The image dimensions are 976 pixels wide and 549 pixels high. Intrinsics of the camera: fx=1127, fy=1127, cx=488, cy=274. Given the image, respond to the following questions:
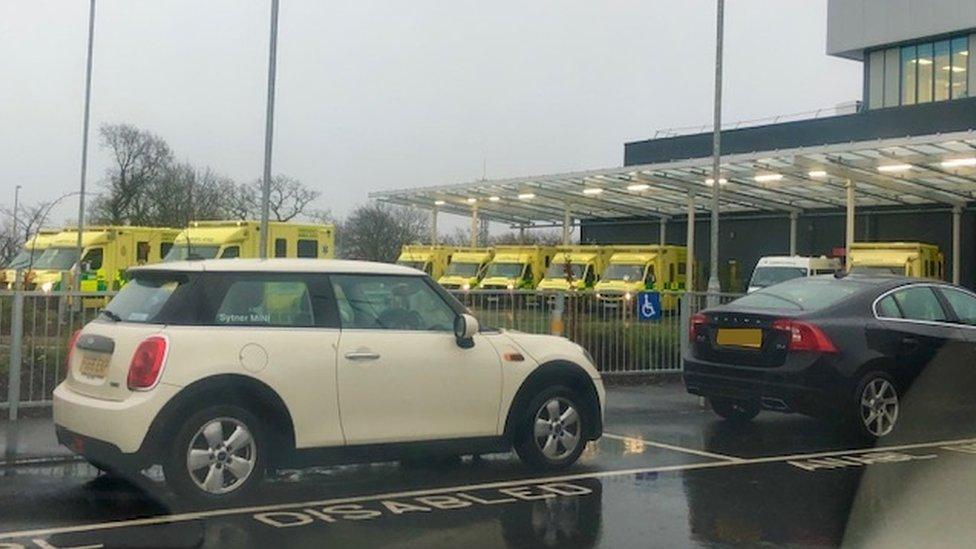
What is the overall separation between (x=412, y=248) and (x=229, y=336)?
3445 cm

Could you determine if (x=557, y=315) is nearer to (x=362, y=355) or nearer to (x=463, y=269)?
(x=362, y=355)

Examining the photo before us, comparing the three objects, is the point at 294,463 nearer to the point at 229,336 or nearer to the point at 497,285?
the point at 229,336

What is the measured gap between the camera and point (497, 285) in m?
36.3

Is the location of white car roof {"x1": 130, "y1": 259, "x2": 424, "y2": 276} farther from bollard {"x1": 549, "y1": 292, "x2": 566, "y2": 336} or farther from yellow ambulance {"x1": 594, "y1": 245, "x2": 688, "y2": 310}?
yellow ambulance {"x1": 594, "y1": 245, "x2": 688, "y2": 310}

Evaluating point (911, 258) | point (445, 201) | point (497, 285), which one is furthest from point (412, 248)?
point (911, 258)

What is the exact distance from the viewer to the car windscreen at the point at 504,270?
37.4m

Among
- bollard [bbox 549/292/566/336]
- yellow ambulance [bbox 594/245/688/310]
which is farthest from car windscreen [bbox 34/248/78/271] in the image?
bollard [bbox 549/292/566/336]

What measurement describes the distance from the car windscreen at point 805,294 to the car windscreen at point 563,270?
76.8 feet

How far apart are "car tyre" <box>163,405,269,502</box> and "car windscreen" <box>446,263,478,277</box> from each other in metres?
31.1

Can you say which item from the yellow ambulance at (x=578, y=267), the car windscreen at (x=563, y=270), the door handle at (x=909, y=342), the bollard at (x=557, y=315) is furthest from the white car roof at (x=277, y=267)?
the car windscreen at (x=563, y=270)

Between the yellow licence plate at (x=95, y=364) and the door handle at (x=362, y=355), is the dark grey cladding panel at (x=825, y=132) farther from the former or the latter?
the yellow licence plate at (x=95, y=364)

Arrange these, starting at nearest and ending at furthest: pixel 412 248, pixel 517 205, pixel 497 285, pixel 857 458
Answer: pixel 857 458, pixel 497 285, pixel 412 248, pixel 517 205

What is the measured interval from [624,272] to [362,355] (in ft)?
89.0

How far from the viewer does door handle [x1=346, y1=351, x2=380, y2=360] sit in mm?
7887
